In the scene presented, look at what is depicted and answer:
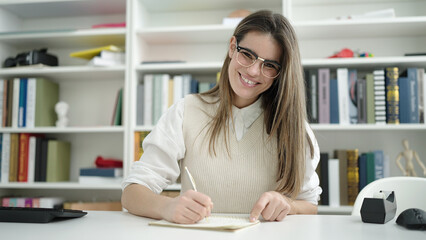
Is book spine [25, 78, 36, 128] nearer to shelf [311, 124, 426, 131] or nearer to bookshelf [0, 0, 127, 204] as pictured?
bookshelf [0, 0, 127, 204]

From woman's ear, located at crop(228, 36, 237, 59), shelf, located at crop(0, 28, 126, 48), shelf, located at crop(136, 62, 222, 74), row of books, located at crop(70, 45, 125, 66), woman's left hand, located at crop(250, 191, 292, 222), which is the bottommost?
woman's left hand, located at crop(250, 191, 292, 222)

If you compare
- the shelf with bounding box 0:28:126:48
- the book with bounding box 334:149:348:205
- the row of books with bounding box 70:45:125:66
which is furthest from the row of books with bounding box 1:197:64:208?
the book with bounding box 334:149:348:205

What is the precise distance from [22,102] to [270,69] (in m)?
1.87

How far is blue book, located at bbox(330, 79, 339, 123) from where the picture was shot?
2350mm

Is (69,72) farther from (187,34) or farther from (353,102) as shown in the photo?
(353,102)

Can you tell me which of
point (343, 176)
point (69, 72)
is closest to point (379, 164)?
point (343, 176)

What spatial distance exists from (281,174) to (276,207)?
0.36 m

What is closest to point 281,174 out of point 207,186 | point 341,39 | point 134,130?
point 207,186

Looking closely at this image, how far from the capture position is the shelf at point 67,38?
2.56m

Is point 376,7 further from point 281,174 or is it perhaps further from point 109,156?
point 109,156

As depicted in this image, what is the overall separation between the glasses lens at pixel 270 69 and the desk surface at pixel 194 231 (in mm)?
507

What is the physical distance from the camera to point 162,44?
2.79 meters

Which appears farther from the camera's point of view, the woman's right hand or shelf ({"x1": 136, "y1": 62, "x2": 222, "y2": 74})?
shelf ({"x1": 136, "y1": 62, "x2": 222, "y2": 74})

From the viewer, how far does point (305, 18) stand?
2.68 m
